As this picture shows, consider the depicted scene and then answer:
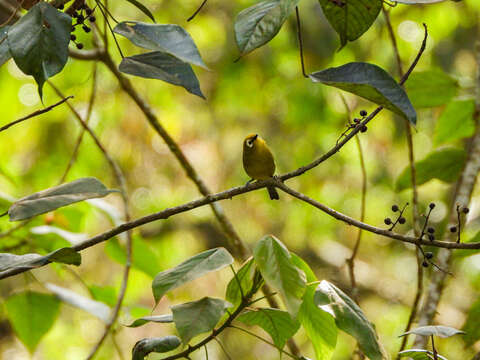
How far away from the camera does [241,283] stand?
866 mm

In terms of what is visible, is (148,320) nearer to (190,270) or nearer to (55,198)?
(190,270)

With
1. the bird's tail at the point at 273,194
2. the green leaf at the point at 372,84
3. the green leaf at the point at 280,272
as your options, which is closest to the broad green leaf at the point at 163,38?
the green leaf at the point at 372,84

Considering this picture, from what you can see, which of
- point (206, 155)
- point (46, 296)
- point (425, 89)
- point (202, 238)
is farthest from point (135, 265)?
point (206, 155)

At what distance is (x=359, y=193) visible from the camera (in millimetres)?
4816

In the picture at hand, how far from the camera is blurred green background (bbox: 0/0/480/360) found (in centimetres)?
411

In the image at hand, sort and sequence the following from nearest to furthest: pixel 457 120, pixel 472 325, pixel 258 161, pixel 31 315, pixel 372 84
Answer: pixel 372 84 → pixel 472 325 → pixel 31 315 → pixel 457 120 → pixel 258 161

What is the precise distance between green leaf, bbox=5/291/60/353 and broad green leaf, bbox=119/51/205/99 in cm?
79

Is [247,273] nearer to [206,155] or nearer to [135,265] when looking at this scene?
[135,265]

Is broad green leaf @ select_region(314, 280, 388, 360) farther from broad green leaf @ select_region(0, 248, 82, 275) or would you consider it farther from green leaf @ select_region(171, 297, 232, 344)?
broad green leaf @ select_region(0, 248, 82, 275)

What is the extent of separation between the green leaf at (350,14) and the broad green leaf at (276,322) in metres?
0.39

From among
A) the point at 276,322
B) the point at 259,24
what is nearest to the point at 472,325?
the point at 276,322

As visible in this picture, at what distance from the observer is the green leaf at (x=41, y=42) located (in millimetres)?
682

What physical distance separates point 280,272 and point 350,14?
351mm

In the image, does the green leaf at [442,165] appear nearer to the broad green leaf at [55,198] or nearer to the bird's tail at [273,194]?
the bird's tail at [273,194]
